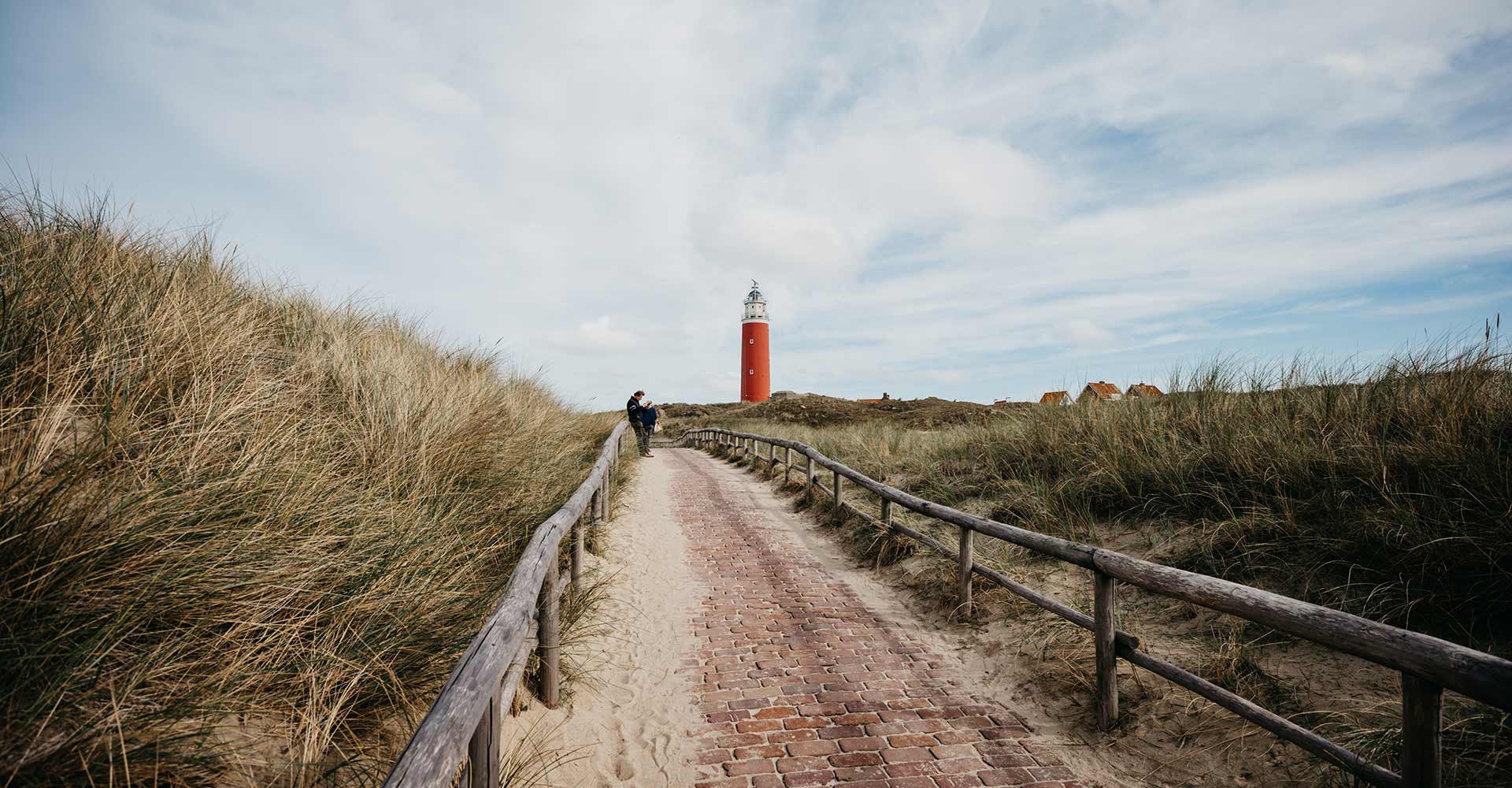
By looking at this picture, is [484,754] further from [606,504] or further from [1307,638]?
[606,504]

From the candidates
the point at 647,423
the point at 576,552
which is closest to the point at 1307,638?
the point at 576,552

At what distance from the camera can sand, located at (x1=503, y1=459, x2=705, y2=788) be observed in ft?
11.3

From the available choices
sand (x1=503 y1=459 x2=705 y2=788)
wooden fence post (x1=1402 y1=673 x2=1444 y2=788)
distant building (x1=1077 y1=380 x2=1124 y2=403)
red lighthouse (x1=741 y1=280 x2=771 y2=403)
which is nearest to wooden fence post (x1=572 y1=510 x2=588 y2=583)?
sand (x1=503 y1=459 x2=705 y2=788)

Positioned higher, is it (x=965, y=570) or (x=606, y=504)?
(x=606, y=504)

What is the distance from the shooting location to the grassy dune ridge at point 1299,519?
133 inches

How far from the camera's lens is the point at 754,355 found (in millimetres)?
44156

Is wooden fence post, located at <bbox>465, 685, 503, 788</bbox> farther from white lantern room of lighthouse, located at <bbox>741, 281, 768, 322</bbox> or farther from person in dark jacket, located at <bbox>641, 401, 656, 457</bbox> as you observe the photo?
white lantern room of lighthouse, located at <bbox>741, 281, 768, 322</bbox>

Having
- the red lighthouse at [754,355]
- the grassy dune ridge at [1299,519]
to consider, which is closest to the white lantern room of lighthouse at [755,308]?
the red lighthouse at [754,355]

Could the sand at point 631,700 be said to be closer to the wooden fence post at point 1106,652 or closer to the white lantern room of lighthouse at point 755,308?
the wooden fence post at point 1106,652

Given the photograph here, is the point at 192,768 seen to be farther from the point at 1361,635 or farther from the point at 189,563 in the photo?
the point at 1361,635

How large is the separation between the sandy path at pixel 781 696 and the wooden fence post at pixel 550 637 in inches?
5.1

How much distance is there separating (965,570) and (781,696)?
2.10 meters

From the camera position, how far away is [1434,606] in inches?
138

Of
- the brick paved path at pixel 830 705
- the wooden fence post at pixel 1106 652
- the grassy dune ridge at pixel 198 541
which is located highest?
the grassy dune ridge at pixel 198 541
